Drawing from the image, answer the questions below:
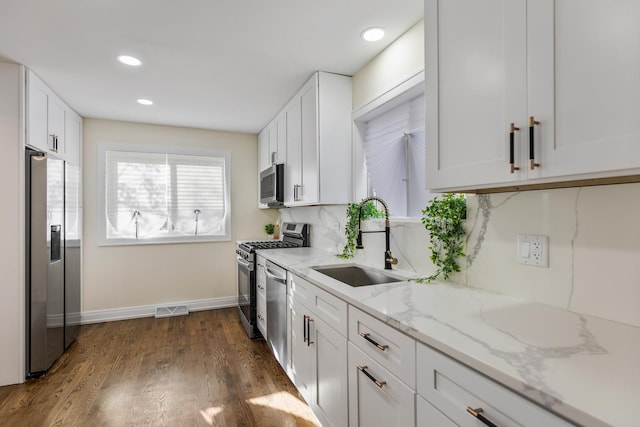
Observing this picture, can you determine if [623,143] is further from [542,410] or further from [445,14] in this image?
[445,14]

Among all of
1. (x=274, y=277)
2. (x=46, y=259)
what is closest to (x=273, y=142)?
(x=274, y=277)

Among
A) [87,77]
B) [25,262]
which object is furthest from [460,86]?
[25,262]

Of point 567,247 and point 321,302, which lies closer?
point 567,247

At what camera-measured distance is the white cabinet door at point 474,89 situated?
3.51 ft

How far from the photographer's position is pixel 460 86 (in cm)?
129

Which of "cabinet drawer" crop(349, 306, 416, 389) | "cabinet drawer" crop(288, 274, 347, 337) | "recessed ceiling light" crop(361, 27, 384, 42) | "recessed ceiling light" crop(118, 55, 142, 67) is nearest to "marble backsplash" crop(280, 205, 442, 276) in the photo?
"cabinet drawer" crop(288, 274, 347, 337)

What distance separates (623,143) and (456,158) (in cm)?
54

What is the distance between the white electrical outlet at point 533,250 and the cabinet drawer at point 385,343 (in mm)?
638

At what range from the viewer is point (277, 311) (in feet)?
8.59

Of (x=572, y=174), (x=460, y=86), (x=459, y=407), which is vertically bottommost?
(x=459, y=407)

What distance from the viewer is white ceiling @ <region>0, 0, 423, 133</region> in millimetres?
1854

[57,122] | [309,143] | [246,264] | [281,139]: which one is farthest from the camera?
[281,139]

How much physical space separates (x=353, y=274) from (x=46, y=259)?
2.38 m

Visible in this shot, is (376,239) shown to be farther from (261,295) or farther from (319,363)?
(261,295)
